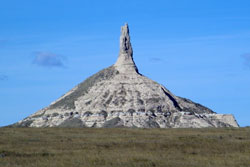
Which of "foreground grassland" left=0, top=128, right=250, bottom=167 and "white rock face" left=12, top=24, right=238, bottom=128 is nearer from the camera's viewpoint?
"foreground grassland" left=0, top=128, right=250, bottom=167

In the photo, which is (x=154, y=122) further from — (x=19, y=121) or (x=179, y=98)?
(x=19, y=121)

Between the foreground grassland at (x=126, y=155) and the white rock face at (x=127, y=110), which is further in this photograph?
the white rock face at (x=127, y=110)

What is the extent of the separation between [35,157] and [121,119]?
432 feet

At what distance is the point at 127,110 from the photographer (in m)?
181

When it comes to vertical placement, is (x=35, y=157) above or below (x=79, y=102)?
below

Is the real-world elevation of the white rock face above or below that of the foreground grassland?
above

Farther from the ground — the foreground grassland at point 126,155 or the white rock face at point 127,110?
the white rock face at point 127,110

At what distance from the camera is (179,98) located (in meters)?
199

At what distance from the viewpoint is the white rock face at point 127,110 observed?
174 meters

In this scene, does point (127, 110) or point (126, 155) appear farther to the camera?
point (127, 110)

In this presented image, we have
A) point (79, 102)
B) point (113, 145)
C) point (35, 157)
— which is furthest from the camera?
point (79, 102)

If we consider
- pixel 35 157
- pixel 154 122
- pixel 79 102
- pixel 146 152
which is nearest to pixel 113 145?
pixel 146 152

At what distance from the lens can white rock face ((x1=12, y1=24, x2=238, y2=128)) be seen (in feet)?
570

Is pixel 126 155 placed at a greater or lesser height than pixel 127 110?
lesser
